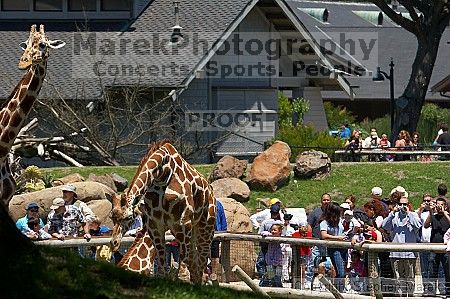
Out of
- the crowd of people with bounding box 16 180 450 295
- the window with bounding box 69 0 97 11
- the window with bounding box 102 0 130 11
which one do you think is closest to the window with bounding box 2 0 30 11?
the window with bounding box 69 0 97 11

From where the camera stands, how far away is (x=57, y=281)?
1017cm

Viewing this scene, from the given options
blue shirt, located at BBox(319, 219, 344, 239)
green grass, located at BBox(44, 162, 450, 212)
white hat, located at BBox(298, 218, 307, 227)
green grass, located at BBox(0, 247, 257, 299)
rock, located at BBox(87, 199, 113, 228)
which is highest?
green grass, located at BBox(0, 247, 257, 299)

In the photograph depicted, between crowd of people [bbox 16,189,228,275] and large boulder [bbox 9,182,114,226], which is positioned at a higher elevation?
crowd of people [bbox 16,189,228,275]

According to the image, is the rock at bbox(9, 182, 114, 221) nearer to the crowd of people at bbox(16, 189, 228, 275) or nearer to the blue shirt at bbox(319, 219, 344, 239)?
the crowd of people at bbox(16, 189, 228, 275)

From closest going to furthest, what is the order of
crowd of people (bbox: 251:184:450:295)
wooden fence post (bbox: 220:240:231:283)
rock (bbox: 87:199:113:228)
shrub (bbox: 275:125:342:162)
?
1. crowd of people (bbox: 251:184:450:295)
2. wooden fence post (bbox: 220:240:231:283)
3. rock (bbox: 87:199:113:228)
4. shrub (bbox: 275:125:342:162)

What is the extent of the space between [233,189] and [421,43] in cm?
1380

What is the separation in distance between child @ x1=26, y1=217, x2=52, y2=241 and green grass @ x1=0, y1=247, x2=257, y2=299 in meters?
7.75

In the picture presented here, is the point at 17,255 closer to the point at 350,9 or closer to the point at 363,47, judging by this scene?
the point at 363,47

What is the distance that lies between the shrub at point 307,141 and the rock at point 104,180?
282 inches

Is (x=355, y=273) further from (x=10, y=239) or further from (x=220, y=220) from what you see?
(x=10, y=239)

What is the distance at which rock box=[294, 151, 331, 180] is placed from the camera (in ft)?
106

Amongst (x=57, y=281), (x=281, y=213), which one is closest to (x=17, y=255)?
(x=57, y=281)

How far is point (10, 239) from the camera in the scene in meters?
10.4

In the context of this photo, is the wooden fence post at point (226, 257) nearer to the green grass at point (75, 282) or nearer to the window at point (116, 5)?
the green grass at point (75, 282)
